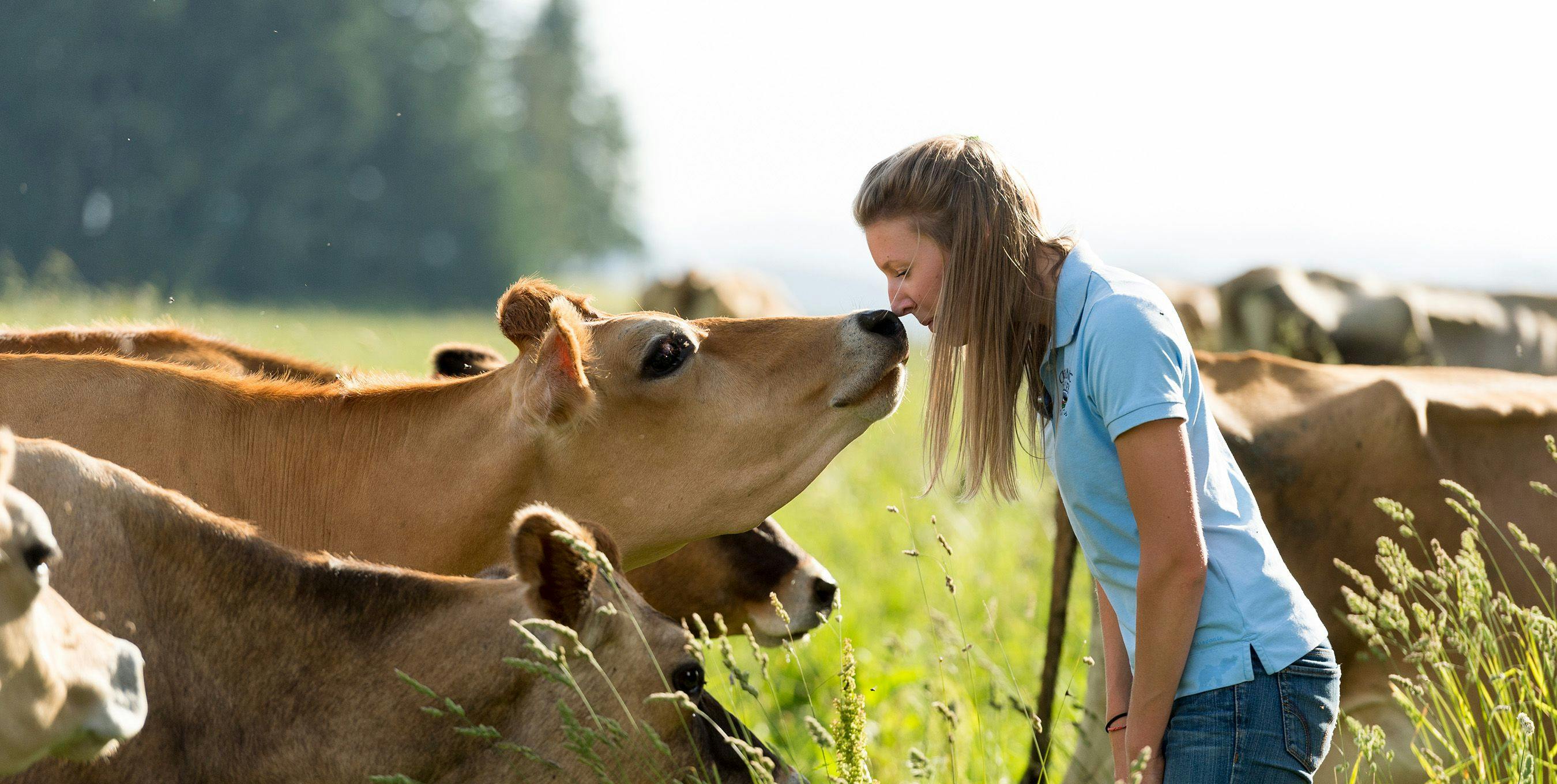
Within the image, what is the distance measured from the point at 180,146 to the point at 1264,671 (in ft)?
198

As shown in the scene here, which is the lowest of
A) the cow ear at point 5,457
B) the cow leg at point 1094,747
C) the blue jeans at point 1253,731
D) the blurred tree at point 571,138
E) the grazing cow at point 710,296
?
the blurred tree at point 571,138

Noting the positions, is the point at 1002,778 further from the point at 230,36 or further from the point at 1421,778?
the point at 230,36

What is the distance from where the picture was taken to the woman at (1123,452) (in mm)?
2830

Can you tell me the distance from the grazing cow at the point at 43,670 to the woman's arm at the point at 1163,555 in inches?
76.7

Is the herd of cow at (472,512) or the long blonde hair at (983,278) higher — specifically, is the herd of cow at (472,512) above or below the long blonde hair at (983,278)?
below

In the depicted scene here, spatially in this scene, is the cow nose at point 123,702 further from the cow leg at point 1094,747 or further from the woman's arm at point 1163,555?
the cow leg at point 1094,747

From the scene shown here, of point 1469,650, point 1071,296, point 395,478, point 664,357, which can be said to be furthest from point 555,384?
point 1469,650

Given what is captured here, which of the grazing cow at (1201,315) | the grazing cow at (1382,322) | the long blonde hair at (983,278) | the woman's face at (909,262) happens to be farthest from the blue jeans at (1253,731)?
the grazing cow at (1201,315)

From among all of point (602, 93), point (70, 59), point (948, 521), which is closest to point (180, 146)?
point (70, 59)

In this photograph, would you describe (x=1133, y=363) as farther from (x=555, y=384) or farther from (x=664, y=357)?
(x=555, y=384)

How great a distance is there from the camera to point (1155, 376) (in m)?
2.84

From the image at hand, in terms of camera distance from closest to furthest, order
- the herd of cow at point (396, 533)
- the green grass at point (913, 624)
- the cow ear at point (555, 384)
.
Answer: the herd of cow at point (396, 533)
the cow ear at point (555, 384)
the green grass at point (913, 624)

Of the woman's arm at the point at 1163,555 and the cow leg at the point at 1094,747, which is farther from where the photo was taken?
the cow leg at the point at 1094,747

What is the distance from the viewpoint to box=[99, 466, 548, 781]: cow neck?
248 centimetres
